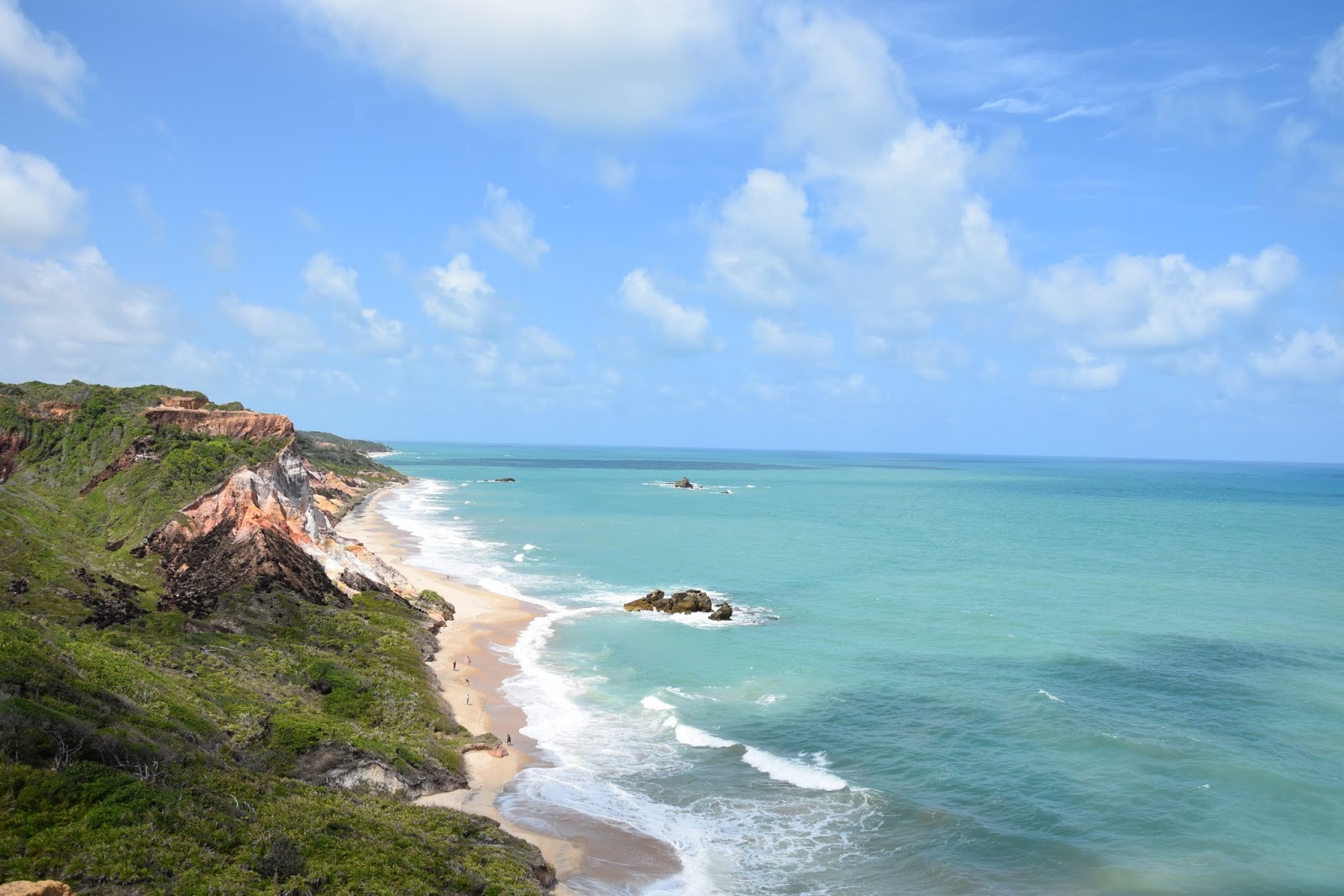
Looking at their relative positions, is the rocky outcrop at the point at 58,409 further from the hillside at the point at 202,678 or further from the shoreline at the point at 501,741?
the shoreline at the point at 501,741

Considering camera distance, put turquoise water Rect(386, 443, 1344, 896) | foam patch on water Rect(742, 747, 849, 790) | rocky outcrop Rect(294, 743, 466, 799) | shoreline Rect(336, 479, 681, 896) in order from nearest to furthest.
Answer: shoreline Rect(336, 479, 681, 896) → rocky outcrop Rect(294, 743, 466, 799) → turquoise water Rect(386, 443, 1344, 896) → foam patch on water Rect(742, 747, 849, 790)

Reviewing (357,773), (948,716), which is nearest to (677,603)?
(948,716)

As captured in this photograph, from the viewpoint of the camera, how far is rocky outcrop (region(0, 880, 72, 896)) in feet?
42.4

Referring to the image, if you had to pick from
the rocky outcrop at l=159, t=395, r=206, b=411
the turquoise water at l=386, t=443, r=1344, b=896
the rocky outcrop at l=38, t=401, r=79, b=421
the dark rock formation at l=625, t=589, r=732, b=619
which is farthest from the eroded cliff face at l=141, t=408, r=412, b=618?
the dark rock formation at l=625, t=589, r=732, b=619

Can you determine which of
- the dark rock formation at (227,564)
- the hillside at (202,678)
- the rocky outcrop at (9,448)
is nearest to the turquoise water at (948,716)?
the hillside at (202,678)

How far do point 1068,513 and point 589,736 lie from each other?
116m

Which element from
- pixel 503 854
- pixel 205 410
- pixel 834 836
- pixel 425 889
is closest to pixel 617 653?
pixel 834 836

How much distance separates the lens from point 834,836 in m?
24.8

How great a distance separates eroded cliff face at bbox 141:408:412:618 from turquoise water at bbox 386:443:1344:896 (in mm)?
11266

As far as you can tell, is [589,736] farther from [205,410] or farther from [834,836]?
[205,410]

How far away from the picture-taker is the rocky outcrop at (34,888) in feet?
42.4

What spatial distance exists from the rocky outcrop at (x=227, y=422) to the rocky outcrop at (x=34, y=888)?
45.6 meters

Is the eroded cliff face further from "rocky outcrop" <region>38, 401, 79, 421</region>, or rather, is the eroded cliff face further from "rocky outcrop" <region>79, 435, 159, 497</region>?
"rocky outcrop" <region>38, 401, 79, 421</region>

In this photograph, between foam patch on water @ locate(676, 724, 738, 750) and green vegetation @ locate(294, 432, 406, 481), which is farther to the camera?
green vegetation @ locate(294, 432, 406, 481)
